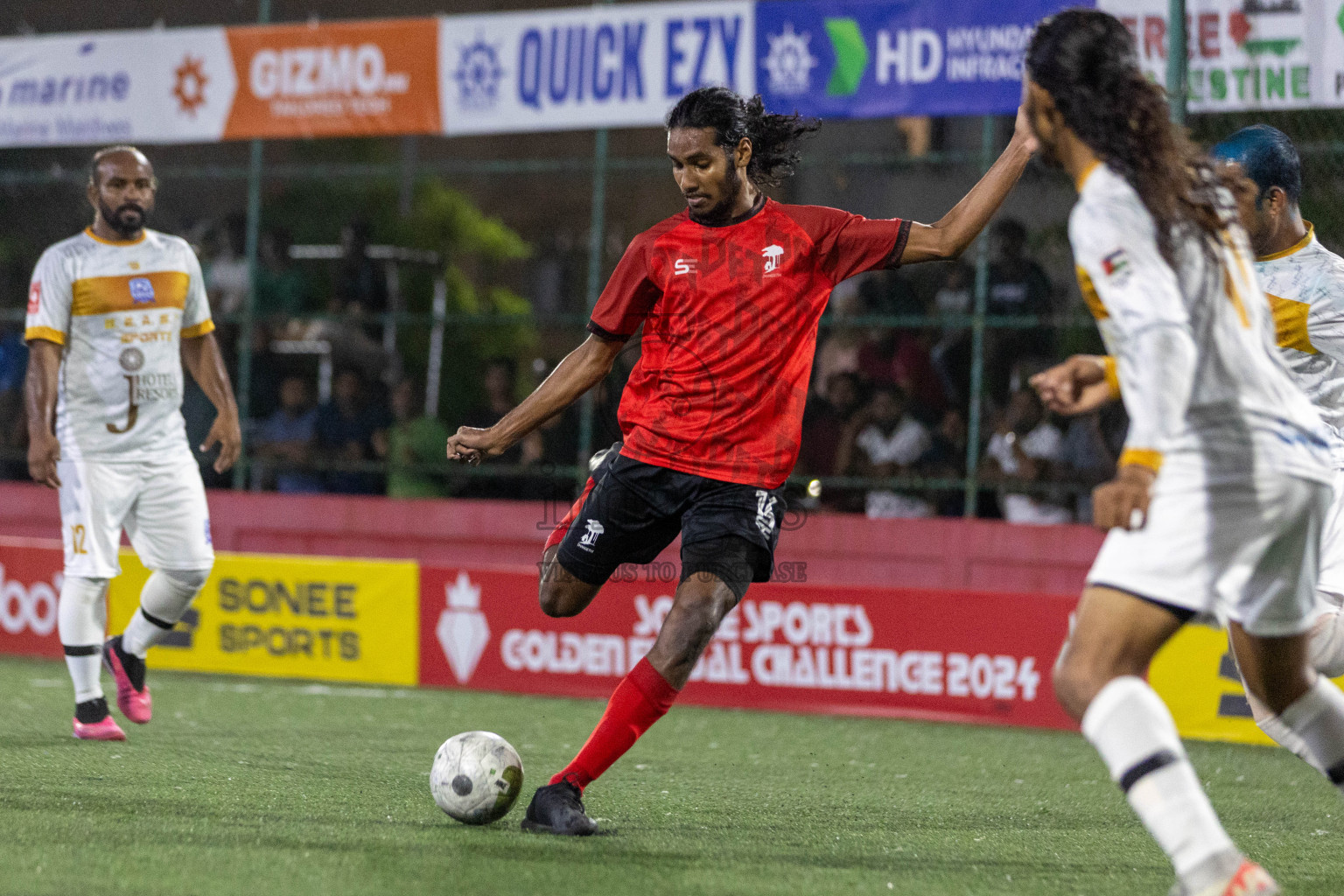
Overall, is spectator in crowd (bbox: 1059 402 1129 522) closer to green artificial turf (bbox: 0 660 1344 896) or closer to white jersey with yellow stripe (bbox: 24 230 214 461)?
green artificial turf (bbox: 0 660 1344 896)

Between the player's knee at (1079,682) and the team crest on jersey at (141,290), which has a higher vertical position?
the team crest on jersey at (141,290)

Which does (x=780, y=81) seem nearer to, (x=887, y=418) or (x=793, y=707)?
(x=887, y=418)

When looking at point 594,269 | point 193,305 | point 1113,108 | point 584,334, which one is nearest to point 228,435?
point 193,305

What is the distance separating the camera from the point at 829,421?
38.3ft

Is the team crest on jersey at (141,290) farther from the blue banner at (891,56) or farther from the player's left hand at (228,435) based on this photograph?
the blue banner at (891,56)

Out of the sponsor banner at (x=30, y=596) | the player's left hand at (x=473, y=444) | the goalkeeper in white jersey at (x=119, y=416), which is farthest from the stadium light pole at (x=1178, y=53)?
the sponsor banner at (x=30, y=596)

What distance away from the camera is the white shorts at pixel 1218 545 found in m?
3.71

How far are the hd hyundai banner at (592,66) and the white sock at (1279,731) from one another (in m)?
5.63

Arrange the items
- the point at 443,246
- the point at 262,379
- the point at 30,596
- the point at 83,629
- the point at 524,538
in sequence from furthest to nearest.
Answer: the point at 443,246, the point at 262,379, the point at 524,538, the point at 30,596, the point at 83,629

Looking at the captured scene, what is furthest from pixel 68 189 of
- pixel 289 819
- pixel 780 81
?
pixel 289 819

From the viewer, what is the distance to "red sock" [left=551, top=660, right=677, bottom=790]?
5.08m

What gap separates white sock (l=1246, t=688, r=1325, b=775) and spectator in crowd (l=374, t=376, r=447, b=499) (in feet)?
27.7

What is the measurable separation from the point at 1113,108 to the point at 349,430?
1012 cm

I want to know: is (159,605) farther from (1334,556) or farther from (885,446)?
(885,446)
